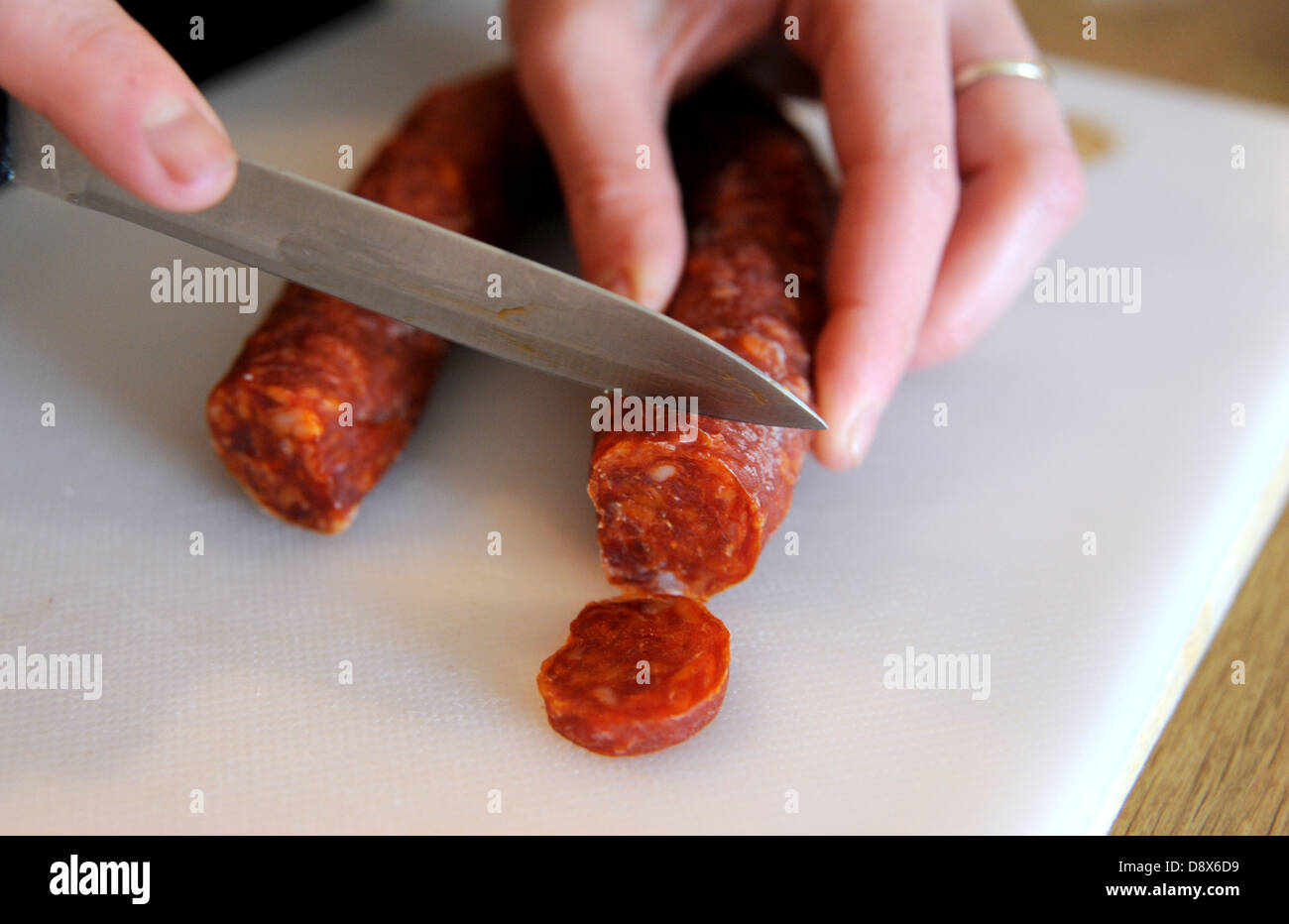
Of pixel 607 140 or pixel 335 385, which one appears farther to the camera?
pixel 607 140

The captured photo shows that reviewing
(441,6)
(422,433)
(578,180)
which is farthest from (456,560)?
(441,6)

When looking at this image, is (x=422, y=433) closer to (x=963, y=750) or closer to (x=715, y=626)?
(x=715, y=626)

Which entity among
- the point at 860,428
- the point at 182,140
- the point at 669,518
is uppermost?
the point at 182,140

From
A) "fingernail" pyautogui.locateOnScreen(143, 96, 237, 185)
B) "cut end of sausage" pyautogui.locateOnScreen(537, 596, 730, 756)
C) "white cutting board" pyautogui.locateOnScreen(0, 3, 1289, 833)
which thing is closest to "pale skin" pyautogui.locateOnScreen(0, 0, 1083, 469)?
"white cutting board" pyautogui.locateOnScreen(0, 3, 1289, 833)

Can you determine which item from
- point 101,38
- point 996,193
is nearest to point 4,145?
point 101,38

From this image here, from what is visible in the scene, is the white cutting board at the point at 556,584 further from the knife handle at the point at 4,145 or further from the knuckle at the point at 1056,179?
the knife handle at the point at 4,145

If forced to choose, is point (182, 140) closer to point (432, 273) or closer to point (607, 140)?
point (432, 273)
